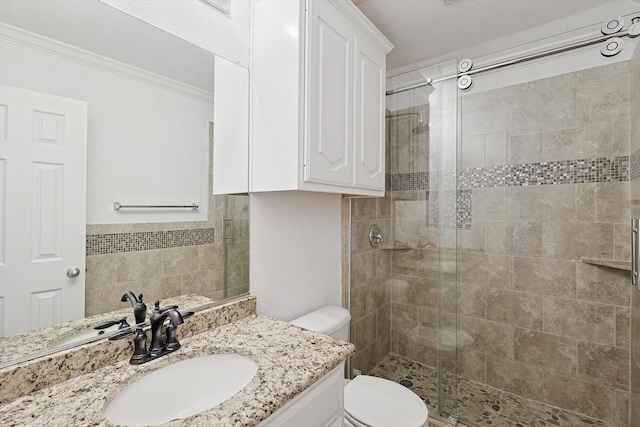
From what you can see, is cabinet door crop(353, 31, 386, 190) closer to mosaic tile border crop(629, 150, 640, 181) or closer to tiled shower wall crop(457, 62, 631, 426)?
tiled shower wall crop(457, 62, 631, 426)

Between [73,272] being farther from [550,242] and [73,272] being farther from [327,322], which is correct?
[550,242]

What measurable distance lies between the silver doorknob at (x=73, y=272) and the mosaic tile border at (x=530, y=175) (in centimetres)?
165

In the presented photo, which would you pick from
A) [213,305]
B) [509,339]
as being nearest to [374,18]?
[213,305]

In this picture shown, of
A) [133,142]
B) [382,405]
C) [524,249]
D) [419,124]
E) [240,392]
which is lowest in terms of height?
[382,405]

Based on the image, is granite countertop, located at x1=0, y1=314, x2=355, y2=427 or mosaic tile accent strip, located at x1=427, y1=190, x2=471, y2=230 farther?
mosaic tile accent strip, located at x1=427, y1=190, x2=471, y2=230

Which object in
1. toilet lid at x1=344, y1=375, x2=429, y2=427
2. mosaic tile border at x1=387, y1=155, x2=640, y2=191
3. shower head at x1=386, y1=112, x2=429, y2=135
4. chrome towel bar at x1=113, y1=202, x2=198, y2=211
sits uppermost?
shower head at x1=386, y1=112, x2=429, y2=135

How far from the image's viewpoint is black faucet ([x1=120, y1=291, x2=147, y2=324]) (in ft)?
3.10

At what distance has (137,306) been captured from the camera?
3.10 feet

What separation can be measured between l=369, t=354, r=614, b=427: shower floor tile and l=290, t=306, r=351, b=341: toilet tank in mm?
733

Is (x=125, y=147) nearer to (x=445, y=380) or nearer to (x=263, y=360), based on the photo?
(x=263, y=360)

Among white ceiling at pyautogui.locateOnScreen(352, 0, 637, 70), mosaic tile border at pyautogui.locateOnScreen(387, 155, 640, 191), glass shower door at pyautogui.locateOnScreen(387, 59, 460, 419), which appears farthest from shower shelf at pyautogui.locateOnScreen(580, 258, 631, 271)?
white ceiling at pyautogui.locateOnScreen(352, 0, 637, 70)

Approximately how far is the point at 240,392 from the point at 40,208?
71cm

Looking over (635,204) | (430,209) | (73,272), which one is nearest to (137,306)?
(73,272)

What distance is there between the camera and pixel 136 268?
39.1 inches
